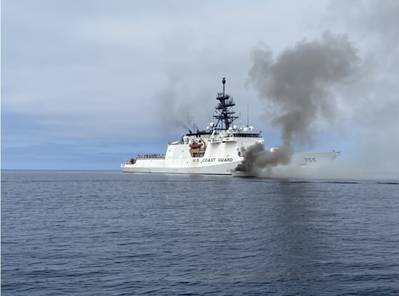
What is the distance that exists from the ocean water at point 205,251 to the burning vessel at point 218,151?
74.0 metres

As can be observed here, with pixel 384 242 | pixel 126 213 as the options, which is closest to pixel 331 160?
pixel 126 213

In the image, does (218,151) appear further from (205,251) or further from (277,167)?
(205,251)

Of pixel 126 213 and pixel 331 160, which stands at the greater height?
pixel 331 160

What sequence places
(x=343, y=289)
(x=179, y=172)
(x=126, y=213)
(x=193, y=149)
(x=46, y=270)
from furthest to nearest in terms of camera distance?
(x=179, y=172)
(x=193, y=149)
(x=126, y=213)
(x=46, y=270)
(x=343, y=289)

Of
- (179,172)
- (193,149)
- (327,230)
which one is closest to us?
(327,230)

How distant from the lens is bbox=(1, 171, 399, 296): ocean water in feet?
76.7

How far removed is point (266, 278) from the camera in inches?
963

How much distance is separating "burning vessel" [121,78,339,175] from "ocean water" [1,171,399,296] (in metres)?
74.0

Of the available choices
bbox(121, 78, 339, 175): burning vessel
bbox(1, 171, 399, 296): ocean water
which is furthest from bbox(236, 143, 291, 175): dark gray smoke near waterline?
bbox(1, 171, 399, 296): ocean water

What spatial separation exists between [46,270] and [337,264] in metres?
15.3

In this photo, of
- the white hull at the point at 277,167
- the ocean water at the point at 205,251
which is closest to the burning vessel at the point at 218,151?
the white hull at the point at 277,167

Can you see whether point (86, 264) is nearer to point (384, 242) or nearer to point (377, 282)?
point (377, 282)

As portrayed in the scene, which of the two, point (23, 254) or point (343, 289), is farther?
point (23, 254)

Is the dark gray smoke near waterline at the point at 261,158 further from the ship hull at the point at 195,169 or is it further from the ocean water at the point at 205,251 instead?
the ocean water at the point at 205,251
